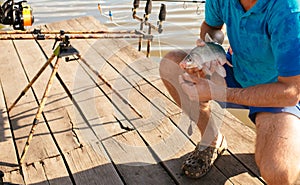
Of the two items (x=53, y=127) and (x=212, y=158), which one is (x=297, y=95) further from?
(x=53, y=127)

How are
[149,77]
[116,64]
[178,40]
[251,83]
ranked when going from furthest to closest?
[178,40] < [116,64] < [149,77] < [251,83]

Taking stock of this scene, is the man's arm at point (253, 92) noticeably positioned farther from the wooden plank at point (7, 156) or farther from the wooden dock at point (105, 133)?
the wooden plank at point (7, 156)

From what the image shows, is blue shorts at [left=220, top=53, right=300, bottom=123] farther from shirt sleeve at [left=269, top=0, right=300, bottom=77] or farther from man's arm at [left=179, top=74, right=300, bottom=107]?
shirt sleeve at [left=269, top=0, right=300, bottom=77]

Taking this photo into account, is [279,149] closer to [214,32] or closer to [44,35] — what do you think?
[214,32]

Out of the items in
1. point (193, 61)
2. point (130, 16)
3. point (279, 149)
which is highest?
point (193, 61)

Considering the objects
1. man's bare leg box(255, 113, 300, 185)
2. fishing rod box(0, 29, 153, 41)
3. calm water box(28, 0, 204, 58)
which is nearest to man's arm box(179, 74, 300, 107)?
man's bare leg box(255, 113, 300, 185)

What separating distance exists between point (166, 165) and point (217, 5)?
1.03 meters

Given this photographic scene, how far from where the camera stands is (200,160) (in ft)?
7.59

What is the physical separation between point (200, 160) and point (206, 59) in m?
0.64

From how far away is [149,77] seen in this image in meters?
3.43

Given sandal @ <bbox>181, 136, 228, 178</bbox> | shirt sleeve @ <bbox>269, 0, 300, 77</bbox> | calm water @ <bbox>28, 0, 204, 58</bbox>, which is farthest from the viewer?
calm water @ <bbox>28, 0, 204, 58</bbox>

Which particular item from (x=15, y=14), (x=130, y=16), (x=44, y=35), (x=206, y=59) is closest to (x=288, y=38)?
(x=206, y=59)

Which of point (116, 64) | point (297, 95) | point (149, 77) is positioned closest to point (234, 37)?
point (297, 95)

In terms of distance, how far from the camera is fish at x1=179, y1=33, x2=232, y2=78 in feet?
6.65
